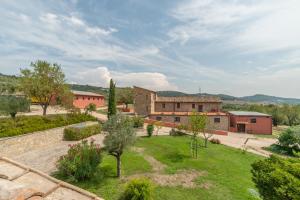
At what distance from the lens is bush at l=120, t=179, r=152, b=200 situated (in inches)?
408

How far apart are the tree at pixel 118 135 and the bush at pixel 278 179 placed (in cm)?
859

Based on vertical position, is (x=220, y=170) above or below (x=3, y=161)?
below

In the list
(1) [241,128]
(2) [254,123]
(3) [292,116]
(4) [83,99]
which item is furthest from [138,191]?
(3) [292,116]

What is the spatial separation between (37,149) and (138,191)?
48.7 ft

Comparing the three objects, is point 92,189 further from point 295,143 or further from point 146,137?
point 295,143

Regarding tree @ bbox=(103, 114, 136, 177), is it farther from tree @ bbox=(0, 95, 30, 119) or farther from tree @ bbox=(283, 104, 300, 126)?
tree @ bbox=(283, 104, 300, 126)

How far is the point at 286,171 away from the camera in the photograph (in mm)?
7594

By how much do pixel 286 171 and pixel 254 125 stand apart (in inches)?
1516

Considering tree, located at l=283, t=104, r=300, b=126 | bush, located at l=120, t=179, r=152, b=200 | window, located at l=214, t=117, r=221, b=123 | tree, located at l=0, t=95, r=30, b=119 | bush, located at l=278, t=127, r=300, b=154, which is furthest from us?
tree, located at l=283, t=104, r=300, b=126

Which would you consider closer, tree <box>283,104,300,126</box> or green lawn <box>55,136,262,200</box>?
green lawn <box>55,136,262,200</box>

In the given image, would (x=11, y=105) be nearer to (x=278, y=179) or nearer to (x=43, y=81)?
(x=43, y=81)

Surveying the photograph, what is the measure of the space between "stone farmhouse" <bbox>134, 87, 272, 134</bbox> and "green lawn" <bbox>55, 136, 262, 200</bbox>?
16541 millimetres

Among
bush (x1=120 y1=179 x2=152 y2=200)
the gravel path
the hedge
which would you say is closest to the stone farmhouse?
the hedge

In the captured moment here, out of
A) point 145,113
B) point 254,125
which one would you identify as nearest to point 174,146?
point 145,113
